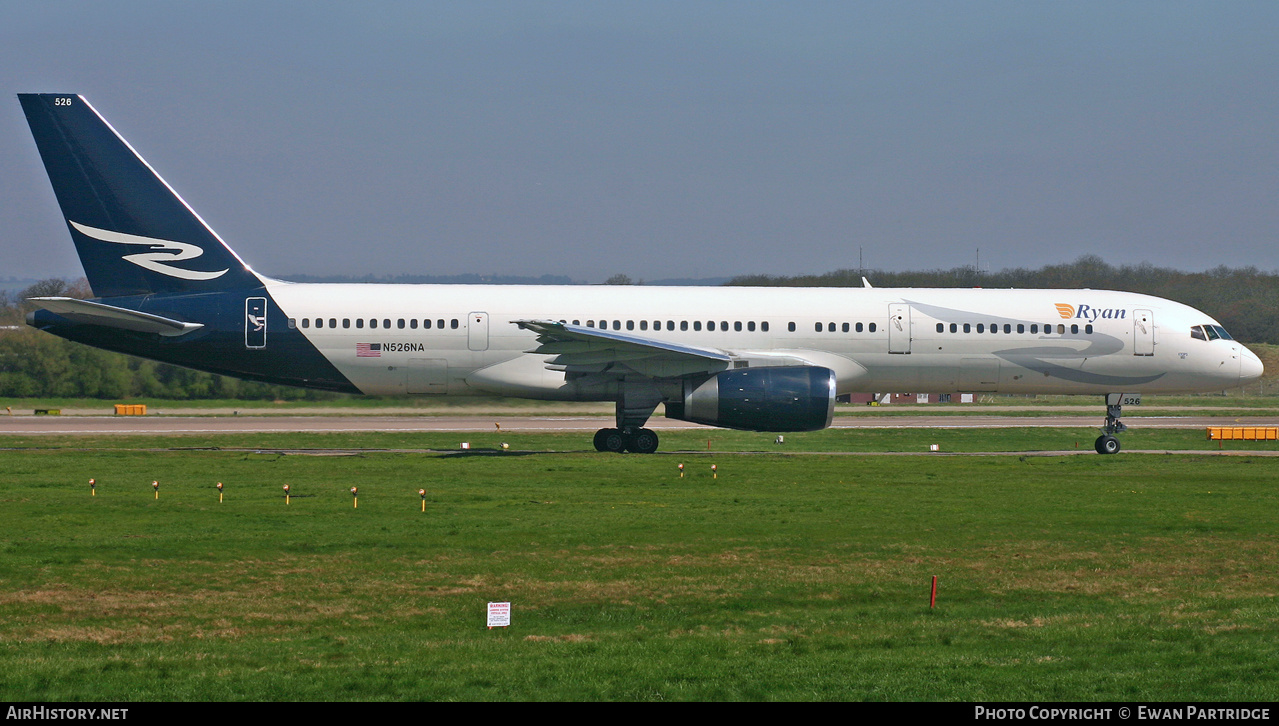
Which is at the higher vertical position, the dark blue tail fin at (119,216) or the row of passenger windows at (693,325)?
the dark blue tail fin at (119,216)

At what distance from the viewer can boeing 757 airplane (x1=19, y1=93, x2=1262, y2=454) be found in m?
29.4

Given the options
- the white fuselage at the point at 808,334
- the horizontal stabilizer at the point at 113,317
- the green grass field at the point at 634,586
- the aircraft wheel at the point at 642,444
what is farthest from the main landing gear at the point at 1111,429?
the horizontal stabilizer at the point at 113,317

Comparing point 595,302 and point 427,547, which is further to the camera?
point 595,302

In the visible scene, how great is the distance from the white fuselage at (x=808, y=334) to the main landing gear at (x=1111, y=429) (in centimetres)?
43

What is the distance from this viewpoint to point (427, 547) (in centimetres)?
1606

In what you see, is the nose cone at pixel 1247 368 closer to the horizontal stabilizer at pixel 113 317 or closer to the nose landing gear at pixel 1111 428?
the nose landing gear at pixel 1111 428

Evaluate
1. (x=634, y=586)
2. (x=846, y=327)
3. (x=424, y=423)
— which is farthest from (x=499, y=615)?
(x=424, y=423)

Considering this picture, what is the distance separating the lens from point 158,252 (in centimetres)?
3011

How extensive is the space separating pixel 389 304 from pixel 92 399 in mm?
28458

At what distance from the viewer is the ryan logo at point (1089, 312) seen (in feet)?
108

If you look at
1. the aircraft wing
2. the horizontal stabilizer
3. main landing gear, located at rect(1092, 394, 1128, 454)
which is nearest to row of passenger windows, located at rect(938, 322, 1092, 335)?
main landing gear, located at rect(1092, 394, 1128, 454)

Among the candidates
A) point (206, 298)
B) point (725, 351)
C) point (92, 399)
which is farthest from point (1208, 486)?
point (92, 399)

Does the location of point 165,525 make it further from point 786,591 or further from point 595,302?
point 595,302

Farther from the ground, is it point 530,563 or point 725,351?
point 725,351
